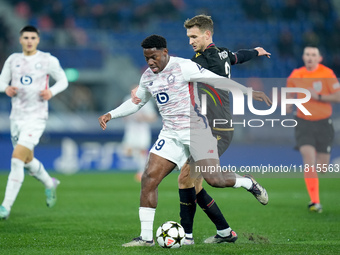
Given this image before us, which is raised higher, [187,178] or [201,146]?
[201,146]

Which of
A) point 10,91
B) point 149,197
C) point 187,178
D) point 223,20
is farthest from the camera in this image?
point 223,20

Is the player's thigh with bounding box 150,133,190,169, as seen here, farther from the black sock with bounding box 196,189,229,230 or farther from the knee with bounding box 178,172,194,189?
the black sock with bounding box 196,189,229,230

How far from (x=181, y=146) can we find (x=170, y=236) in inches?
35.4

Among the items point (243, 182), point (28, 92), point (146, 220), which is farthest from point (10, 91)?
point (243, 182)

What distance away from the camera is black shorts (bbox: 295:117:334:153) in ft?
32.0

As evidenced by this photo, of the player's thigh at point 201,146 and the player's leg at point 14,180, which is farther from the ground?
the player's thigh at point 201,146

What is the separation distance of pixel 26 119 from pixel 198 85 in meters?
3.41

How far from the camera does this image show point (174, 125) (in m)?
6.13

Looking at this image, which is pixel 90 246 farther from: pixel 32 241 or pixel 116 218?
pixel 116 218

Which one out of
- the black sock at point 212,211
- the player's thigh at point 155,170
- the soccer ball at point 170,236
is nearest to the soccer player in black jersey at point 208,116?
the black sock at point 212,211

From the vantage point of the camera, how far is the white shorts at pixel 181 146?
607 cm

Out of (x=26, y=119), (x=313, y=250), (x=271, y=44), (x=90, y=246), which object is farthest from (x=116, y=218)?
(x=271, y=44)

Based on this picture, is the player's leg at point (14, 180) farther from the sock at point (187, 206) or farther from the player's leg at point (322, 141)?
the player's leg at point (322, 141)

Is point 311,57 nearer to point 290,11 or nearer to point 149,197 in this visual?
point 149,197
